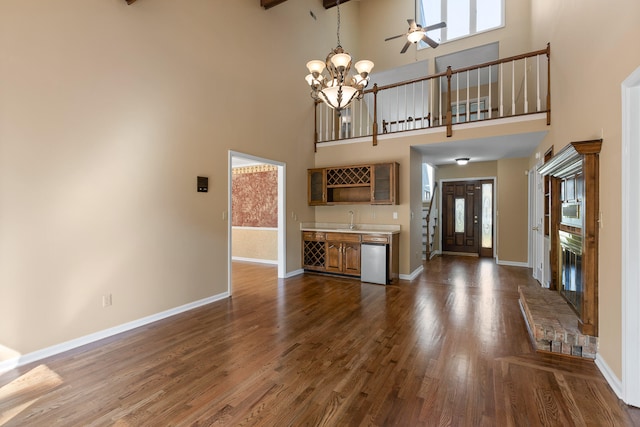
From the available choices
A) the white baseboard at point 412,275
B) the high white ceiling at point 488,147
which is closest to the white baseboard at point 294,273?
the white baseboard at point 412,275

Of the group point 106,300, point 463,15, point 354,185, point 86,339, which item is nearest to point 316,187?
point 354,185

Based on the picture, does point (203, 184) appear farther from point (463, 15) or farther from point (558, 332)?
point (463, 15)

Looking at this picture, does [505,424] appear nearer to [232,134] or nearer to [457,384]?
[457,384]

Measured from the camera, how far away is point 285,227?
18.6 feet

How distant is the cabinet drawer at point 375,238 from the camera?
5.31 meters

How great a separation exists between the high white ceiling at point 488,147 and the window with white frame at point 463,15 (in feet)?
11.0

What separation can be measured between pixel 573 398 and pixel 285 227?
4.49m

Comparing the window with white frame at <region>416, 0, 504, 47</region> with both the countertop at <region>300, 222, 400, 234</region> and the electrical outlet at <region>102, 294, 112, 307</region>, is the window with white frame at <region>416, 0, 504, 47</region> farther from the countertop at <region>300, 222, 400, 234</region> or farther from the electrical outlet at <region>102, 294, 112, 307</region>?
the electrical outlet at <region>102, 294, 112, 307</region>

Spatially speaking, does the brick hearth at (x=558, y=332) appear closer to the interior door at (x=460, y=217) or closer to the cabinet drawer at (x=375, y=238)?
the cabinet drawer at (x=375, y=238)

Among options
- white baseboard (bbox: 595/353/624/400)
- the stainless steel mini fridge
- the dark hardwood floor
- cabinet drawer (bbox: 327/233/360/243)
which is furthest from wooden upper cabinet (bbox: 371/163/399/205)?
white baseboard (bbox: 595/353/624/400)

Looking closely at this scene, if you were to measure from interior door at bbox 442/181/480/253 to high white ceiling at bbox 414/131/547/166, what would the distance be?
80.9 inches

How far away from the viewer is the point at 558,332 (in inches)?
105

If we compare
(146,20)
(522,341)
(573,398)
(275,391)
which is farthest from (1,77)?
(522,341)

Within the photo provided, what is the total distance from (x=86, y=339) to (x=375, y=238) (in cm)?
423
